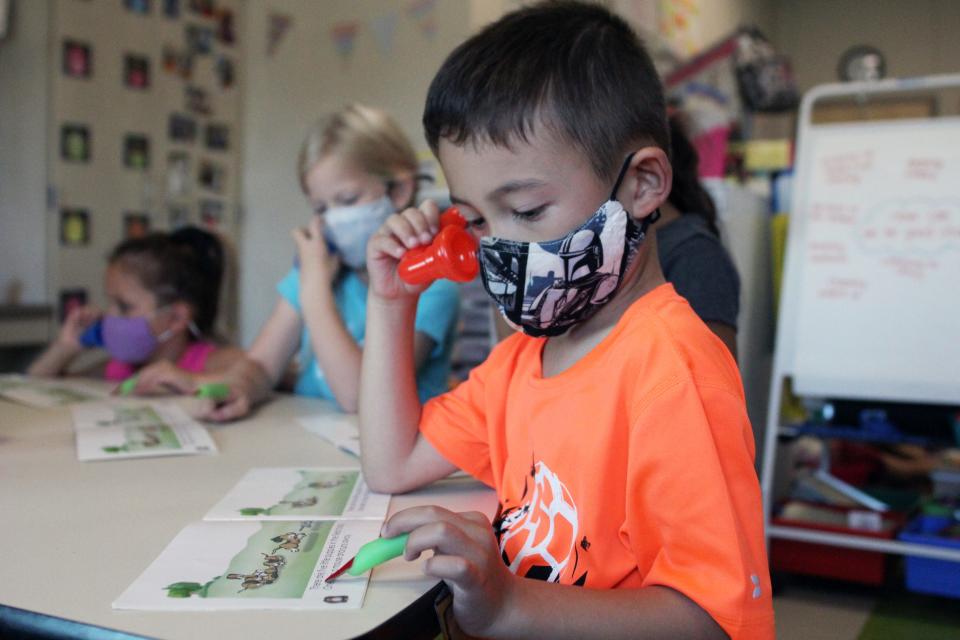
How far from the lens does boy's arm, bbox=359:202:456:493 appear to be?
90 cm

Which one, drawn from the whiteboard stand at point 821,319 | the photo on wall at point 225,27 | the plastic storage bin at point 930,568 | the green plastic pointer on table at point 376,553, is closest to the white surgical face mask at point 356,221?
the green plastic pointer on table at point 376,553

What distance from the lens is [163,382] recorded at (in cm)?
150

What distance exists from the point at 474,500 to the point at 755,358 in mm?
1773

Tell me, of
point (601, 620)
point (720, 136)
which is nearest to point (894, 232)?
point (720, 136)

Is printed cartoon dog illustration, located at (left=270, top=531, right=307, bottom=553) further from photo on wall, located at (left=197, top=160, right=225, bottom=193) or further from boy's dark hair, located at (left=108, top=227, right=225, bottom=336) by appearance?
photo on wall, located at (left=197, top=160, right=225, bottom=193)

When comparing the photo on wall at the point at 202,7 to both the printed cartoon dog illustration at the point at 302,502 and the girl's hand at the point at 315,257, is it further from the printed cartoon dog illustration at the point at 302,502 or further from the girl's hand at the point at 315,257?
the printed cartoon dog illustration at the point at 302,502

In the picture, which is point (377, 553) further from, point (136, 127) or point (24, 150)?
point (136, 127)

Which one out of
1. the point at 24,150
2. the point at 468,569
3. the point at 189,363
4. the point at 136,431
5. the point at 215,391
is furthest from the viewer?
the point at 24,150

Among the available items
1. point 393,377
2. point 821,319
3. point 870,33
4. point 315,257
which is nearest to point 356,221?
point 315,257

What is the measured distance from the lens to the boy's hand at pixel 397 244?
0.93 meters

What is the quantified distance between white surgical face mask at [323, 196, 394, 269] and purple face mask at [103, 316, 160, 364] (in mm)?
542

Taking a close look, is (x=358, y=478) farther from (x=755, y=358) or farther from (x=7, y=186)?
(x=7, y=186)

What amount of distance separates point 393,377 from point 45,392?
923 millimetres

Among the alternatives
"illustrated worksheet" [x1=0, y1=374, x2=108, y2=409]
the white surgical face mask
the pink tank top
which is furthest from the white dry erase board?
"illustrated worksheet" [x1=0, y1=374, x2=108, y2=409]
